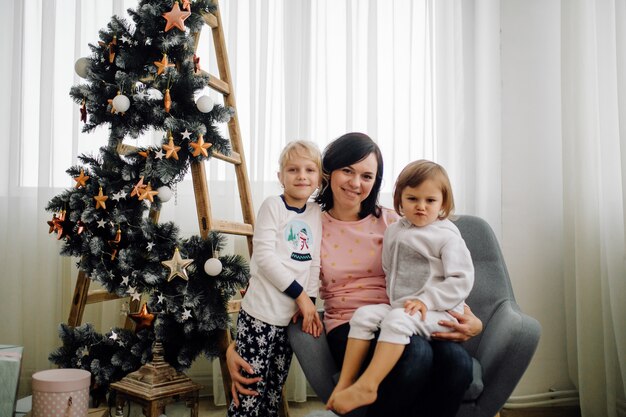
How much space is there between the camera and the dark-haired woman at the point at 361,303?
1.29 metres

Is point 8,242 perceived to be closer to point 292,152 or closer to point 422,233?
point 292,152

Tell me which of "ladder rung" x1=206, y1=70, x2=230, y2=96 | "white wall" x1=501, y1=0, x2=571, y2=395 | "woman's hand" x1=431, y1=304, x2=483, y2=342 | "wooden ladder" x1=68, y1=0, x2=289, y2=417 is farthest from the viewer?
"white wall" x1=501, y1=0, x2=571, y2=395

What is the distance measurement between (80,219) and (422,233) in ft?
3.66

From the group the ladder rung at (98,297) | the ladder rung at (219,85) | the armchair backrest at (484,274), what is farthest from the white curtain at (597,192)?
the ladder rung at (98,297)

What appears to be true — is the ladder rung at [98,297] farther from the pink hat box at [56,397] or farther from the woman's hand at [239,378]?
the woman's hand at [239,378]

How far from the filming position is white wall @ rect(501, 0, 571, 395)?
2342 mm

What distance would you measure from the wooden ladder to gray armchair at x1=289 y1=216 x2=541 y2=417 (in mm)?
440

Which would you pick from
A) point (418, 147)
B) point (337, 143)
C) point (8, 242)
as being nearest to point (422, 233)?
point (337, 143)

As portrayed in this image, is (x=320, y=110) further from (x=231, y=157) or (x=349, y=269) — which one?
(x=349, y=269)

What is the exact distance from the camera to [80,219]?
1.74 m

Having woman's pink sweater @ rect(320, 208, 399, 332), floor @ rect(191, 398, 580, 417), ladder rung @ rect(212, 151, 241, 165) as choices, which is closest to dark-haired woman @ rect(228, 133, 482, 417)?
woman's pink sweater @ rect(320, 208, 399, 332)

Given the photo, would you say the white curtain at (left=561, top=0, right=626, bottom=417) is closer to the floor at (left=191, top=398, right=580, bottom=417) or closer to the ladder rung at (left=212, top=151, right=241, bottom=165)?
the floor at (left=191, top=398, right=580, bottom=417)

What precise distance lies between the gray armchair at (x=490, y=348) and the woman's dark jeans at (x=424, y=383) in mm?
82

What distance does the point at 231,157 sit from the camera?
193cm
